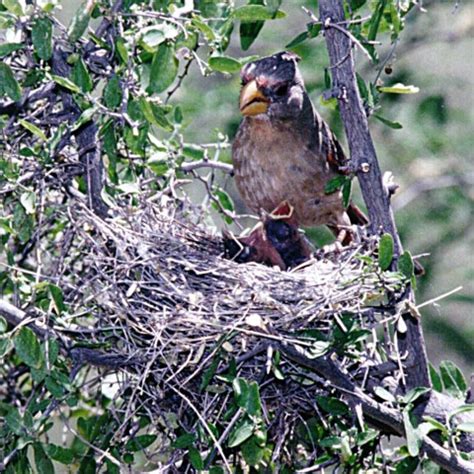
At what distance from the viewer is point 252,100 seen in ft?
16.5

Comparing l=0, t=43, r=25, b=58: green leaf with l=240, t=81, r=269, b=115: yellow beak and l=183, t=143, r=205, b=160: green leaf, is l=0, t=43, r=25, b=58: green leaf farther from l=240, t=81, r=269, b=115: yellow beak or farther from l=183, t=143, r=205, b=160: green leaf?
l=240, t=81, r=269, b=115: yellow beak

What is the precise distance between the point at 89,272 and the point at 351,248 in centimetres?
104

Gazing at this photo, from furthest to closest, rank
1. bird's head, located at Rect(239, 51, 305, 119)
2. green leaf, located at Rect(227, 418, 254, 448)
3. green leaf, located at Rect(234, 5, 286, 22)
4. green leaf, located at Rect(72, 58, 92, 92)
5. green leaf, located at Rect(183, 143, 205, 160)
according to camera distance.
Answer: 1. bird's head, located at Rect(239, 51, 305, 119)
2. green leaf, located at Rect(183, 143, 205, 160)
3. green leaf, located at Rect(72, 58, 92, 92)
4. green leaf, located at Rect(234, 5, 286, 22)
5. green leaf, located at Rect(227, 418, 254, 448)

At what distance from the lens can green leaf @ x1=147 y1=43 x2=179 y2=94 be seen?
3.65 metres

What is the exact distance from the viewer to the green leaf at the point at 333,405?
3564mm

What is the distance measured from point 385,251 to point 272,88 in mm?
1780

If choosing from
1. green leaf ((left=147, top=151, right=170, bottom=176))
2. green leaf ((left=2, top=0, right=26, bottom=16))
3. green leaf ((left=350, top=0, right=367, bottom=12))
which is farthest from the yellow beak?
green leaf ((left=2, top=0, right=26, bottom=16))

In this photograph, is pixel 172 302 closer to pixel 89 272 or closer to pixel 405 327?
pixel 89 272

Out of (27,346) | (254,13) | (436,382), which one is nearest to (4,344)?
(27,346)

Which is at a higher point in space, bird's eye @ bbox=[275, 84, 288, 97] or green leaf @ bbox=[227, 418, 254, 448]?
bird's eye @ bbox=[275, 84, 288, 97]

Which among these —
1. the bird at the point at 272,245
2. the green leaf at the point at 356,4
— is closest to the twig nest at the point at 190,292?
the bird at the point at 272,245

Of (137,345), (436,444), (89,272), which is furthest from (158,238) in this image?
(436,444)

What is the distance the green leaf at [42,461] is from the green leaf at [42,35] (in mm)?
1330

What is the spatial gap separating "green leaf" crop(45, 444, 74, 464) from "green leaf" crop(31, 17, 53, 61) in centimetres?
133
